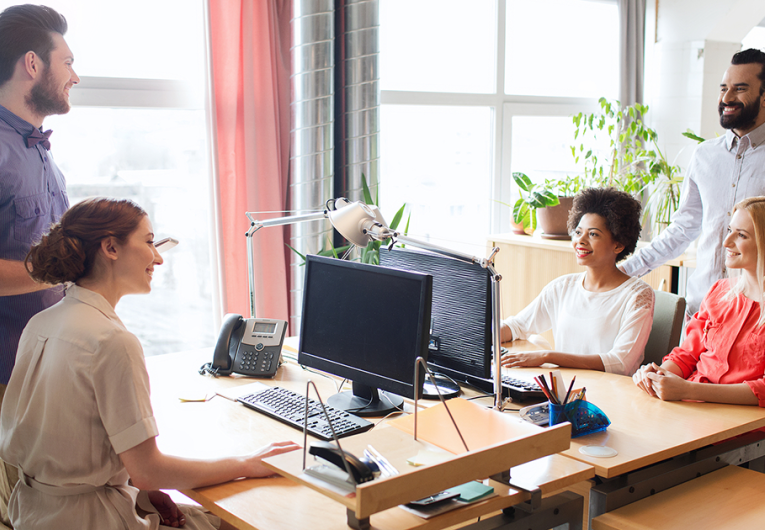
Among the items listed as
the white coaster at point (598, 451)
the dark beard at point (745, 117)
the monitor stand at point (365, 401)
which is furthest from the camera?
the dark beard at point (745, 117)

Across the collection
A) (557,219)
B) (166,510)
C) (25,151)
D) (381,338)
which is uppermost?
(25,151)

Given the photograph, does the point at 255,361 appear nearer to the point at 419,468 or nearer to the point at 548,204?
the point at 419,468

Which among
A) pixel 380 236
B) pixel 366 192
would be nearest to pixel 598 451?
pixel 380 236

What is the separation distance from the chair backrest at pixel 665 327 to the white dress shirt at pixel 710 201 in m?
0.38

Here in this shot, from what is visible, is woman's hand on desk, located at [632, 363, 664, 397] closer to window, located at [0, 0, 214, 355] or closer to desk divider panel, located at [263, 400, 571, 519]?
desk divider panel, located at [263, 400, 571, 519]

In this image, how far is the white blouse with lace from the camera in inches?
89.7

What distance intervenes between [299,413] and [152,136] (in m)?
2.06

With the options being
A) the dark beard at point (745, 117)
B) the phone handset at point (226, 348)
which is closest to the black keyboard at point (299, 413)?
the phone handset at point (226, 348)

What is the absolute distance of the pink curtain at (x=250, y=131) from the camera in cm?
335

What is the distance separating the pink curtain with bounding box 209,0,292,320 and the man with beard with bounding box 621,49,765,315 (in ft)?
5.77

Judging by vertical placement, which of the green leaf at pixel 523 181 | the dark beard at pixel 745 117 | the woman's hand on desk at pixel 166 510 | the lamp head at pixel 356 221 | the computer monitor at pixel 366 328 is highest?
the dark beard at pixel 745 117

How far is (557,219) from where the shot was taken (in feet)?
13.1

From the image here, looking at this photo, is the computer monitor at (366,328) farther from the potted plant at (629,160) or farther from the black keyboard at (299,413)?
the potted plant at (629,160)

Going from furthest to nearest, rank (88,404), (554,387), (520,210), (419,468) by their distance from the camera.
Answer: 1. (520,210)
2. (554,387)
3. (88,404)
4. (419,468)
